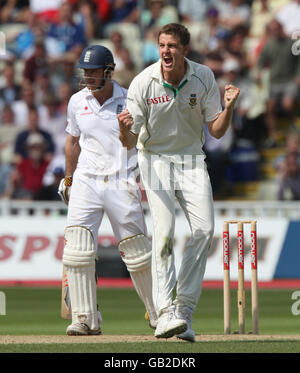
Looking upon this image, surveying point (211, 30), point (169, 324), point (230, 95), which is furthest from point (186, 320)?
point (211, 30)

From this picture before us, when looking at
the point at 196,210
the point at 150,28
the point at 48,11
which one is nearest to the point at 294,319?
the point at 196,210

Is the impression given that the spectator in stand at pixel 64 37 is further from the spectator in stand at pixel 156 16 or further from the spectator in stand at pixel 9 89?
the spectator in stand at pixel 156 16

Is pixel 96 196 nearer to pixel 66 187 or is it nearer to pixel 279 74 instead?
pixel 66 187

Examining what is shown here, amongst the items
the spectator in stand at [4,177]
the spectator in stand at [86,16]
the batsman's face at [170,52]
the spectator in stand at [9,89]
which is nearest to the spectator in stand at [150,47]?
the spectator in stand at [86,16]

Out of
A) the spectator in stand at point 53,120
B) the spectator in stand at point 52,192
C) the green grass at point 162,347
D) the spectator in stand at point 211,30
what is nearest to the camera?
the green grass at point 162,347

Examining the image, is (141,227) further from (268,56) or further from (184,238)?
(268,56)

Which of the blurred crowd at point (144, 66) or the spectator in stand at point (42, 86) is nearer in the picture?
the blurred crowd at point (144, 66)

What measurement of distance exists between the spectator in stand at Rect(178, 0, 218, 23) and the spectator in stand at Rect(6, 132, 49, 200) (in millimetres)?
4003

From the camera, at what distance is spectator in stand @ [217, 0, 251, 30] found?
1897 cm

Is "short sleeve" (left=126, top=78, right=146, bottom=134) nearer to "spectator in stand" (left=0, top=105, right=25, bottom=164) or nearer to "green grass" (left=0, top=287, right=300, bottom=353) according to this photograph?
→ "green grass" (left=0, top=287, right=300, bottom=353)

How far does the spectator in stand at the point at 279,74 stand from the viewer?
58.1 ft

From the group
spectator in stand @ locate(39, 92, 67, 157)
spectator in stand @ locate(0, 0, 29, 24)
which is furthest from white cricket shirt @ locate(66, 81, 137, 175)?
spectator in stand @ locate(0, 0, 29, 24)

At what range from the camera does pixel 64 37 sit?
63.0 feet

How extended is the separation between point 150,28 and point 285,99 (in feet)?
8.75
